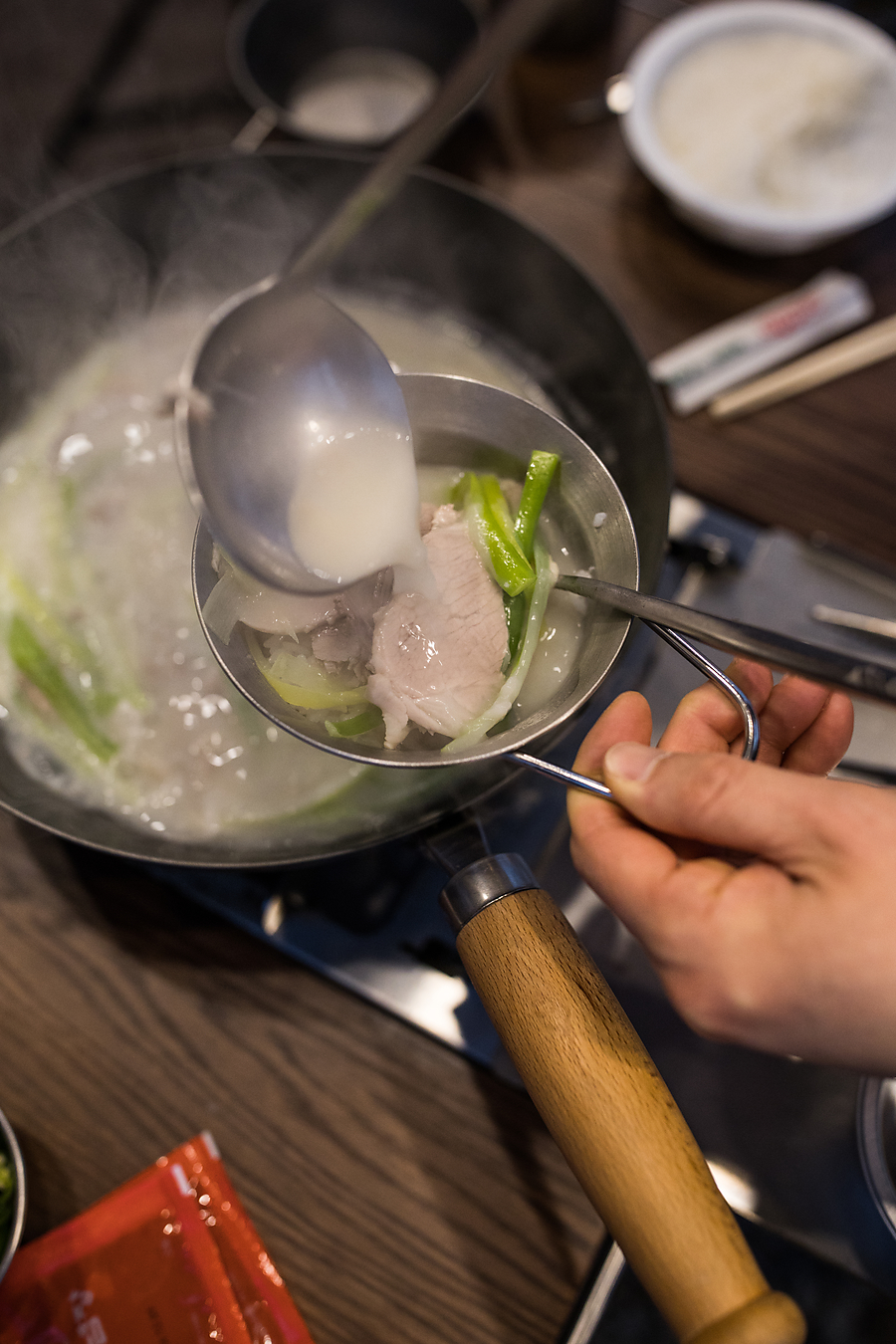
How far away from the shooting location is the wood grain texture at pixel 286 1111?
113 cm

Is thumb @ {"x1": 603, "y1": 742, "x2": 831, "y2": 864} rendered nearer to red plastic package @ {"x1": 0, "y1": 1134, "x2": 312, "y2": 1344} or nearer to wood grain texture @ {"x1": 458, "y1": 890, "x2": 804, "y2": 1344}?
wood grain texture @ {"x1": 458, "y1": 890, "x2": 804, "y2": 1344}

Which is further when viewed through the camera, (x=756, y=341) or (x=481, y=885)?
(x=756, y=341)

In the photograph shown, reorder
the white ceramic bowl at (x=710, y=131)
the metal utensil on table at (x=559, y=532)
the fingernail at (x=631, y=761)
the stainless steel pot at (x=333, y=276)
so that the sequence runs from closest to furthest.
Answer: the fingernail at (x=631, y=761), the metal utensil on table at (x=559, y=532), the stainless steel pot at (x=333, y=276), the white ceramic bowl at (x=710, y=131)

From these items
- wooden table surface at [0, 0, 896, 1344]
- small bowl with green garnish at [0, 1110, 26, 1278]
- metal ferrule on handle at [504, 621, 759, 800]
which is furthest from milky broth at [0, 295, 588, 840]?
small bowl with green garnish at [0, 1110, 26, 1278]

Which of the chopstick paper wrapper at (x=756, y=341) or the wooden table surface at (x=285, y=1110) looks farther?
the chopstick paper wrapper at (x=756, y=341)

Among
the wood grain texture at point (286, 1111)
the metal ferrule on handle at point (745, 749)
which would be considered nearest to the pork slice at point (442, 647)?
the metal ferrule on handle at point (745, 749)

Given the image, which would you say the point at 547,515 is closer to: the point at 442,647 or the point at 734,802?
the point at 442,647

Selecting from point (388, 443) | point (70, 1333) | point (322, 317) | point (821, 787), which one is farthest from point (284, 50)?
point (70, 1333)

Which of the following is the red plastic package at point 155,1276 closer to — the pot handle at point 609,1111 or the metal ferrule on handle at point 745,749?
the pot handle at point 609,1111

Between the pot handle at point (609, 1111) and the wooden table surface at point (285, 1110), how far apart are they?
0.47 m

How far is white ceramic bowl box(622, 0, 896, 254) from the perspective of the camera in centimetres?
167

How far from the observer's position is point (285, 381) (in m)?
0.97

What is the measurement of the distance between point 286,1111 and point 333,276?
1.70m

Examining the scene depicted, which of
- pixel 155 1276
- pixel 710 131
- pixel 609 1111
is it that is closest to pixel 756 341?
pixel 710 131
